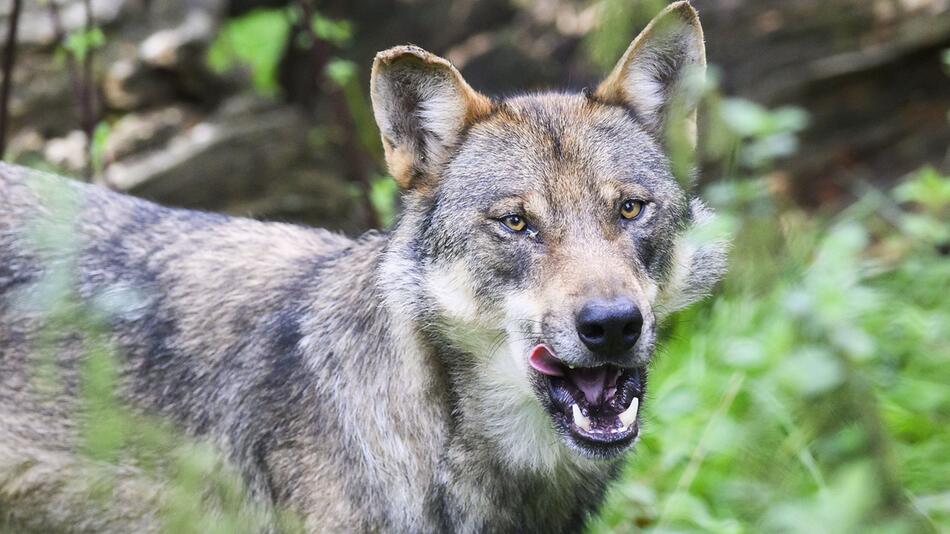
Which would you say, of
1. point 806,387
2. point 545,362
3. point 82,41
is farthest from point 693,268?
point 82,41

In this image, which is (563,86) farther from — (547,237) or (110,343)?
(110,343)

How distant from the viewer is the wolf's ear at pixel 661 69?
3824mm

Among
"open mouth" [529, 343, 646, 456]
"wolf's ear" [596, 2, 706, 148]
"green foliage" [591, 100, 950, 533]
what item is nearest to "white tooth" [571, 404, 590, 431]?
"open mouth" [529, 343, 646, 456]

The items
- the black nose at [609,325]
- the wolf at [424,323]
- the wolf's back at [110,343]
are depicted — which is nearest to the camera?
the black nose at [609,325]

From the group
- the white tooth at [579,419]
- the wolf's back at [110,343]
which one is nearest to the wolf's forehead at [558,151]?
the white tooth at [579,419]

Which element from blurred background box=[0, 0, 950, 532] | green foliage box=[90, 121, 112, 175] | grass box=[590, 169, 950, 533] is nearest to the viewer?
grass box=[590, 169, 950, 533]

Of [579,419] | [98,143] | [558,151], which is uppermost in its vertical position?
[558,151]

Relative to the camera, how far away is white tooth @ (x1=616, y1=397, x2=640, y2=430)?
3360 millimetres

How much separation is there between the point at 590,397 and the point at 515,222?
649 mm

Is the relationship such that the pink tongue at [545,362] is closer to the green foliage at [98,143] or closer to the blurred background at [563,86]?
the blurred background at [563,86]

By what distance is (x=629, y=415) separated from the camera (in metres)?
3.38

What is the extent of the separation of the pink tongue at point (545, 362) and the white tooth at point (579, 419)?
12 cm

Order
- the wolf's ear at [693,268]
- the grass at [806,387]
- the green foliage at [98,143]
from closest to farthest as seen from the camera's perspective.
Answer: the grass at [806,387], the wolf's ear at [693,268], the green foliage at [98,143]

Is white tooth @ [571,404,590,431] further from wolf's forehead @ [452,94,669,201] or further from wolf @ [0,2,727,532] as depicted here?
wolf's forehead @ [452,94,669,201]
